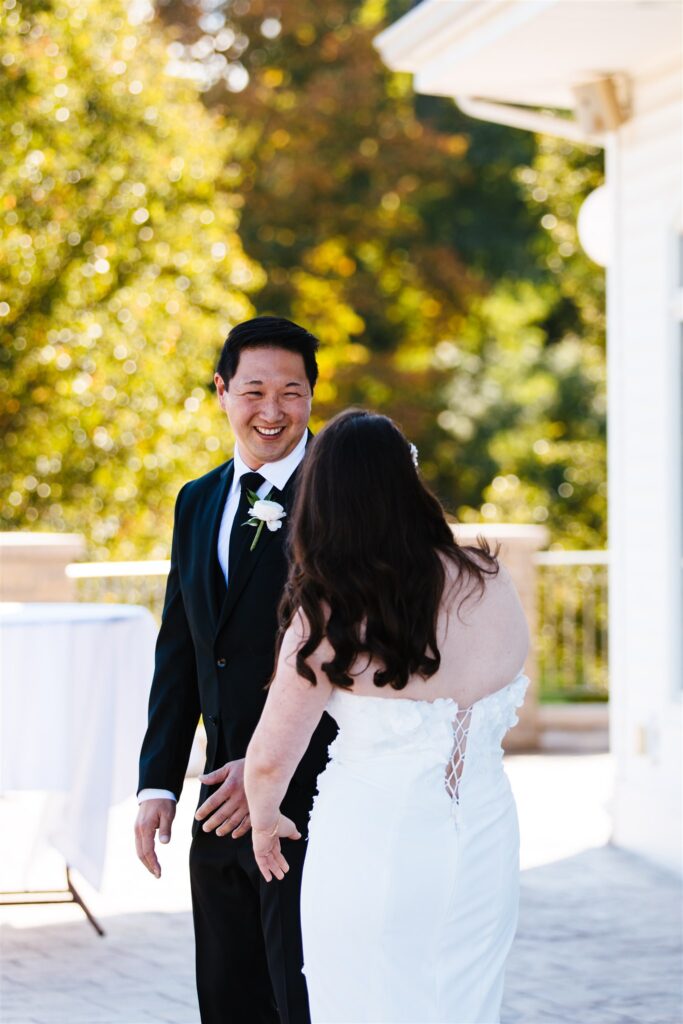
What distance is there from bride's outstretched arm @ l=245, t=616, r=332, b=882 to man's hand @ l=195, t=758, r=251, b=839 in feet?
0.89

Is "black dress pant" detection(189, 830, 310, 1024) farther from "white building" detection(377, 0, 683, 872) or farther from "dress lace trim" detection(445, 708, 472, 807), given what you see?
"white building" detection(377, 0, 683, 872)

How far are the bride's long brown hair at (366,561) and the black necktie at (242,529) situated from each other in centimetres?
59

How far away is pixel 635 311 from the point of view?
778 cm

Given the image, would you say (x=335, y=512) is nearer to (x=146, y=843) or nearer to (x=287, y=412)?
(x=287, y=412)

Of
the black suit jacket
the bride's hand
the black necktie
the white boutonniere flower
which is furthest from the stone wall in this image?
the bride's hand

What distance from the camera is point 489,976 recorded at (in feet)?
9.23

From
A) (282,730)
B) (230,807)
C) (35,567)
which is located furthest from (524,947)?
(35,567)

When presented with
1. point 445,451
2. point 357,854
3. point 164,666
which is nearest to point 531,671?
point 164,666

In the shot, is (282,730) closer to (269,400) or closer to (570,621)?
(269,400)

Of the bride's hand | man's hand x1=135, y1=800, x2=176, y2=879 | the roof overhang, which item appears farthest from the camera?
the roof overhang

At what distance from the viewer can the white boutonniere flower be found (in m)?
3.25

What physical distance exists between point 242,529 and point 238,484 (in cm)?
14

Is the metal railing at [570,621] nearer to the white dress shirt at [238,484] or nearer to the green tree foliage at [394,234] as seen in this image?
the white dress shirt at [238,484]

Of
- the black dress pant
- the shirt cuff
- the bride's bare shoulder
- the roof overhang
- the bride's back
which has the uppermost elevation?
the roof overhang
